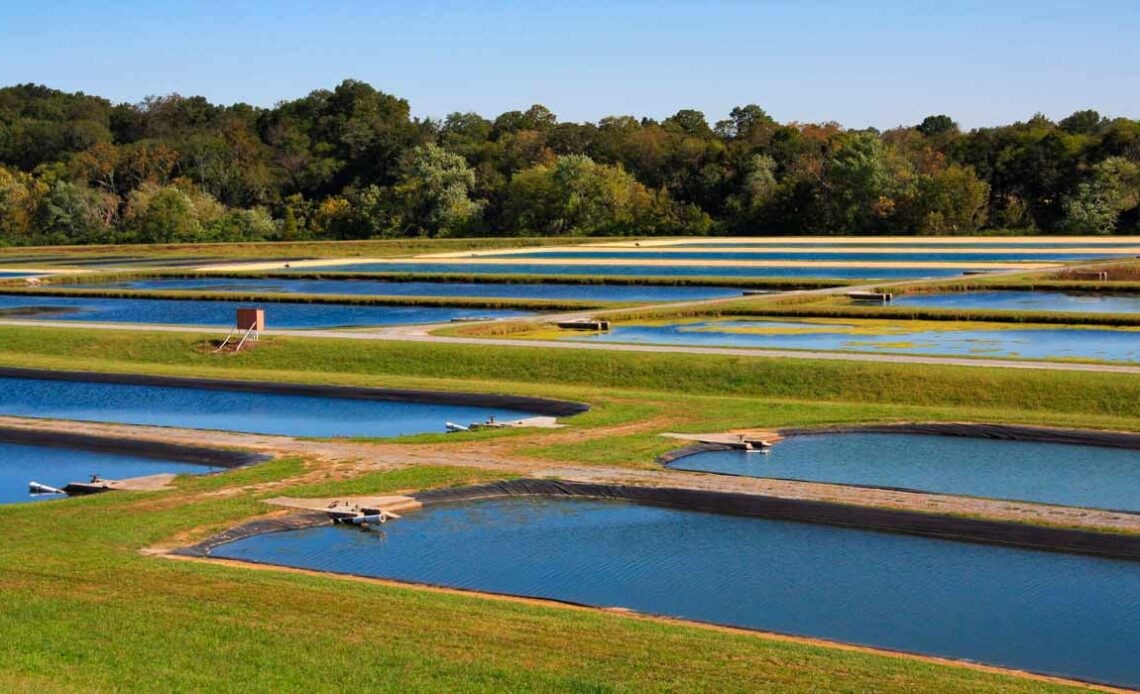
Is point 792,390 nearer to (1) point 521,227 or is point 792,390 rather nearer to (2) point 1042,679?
(2) point 1042,679

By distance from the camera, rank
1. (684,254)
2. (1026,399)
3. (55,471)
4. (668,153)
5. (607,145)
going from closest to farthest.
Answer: (55,471), (1026,399), (684,254), (668,153), (607,145)

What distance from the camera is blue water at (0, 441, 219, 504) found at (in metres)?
22.8

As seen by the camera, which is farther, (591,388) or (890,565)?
(591,388)

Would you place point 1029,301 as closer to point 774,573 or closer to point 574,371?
point 574,371

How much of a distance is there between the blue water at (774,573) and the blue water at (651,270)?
43.7 m

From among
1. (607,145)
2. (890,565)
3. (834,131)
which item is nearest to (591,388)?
(890,565)

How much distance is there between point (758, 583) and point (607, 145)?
11377 cm

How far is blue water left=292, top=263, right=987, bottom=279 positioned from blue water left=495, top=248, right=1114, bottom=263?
6.32 metres

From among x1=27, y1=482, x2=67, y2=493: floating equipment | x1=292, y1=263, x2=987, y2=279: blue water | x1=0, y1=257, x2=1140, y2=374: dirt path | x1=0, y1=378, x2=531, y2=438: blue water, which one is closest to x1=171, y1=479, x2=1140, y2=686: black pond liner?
x1=27, y1=482, x2=67, y2=493: floating equipment

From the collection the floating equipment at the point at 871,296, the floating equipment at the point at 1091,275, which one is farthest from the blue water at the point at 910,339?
the floating equipment at the point at 1091,275

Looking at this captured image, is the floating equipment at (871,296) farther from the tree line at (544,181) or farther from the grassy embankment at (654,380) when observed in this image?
the tree line at (544,181)

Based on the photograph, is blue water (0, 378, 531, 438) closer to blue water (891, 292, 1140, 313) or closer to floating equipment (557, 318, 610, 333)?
floating equipment (557, 318, 610, 333)

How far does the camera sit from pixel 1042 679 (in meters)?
12.3

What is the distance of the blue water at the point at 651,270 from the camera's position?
207 ft
